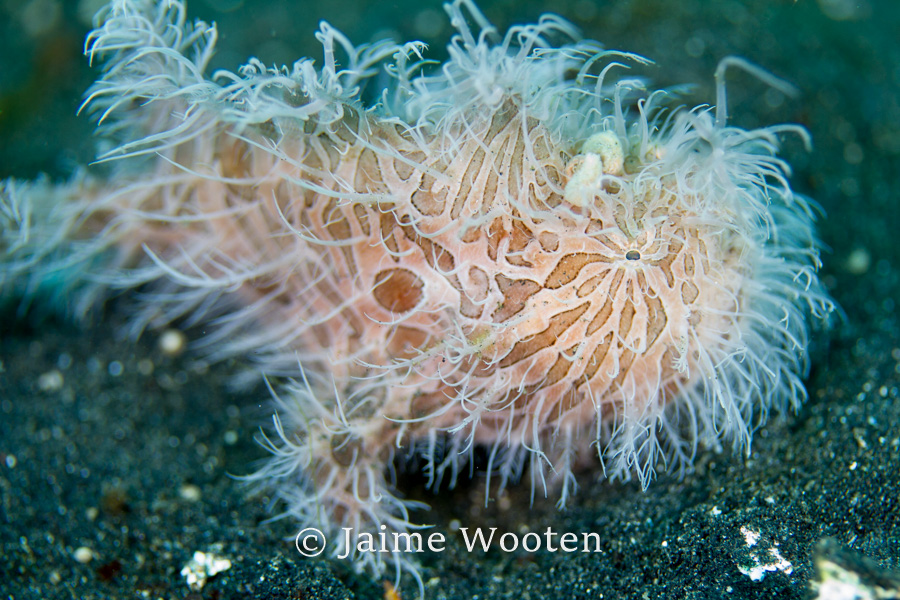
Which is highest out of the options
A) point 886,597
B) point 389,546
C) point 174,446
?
point 886,597

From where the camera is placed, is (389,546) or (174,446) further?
(174,446)

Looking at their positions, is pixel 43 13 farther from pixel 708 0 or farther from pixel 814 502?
pixel 814 502

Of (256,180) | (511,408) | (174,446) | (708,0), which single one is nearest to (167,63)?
(256,180)
